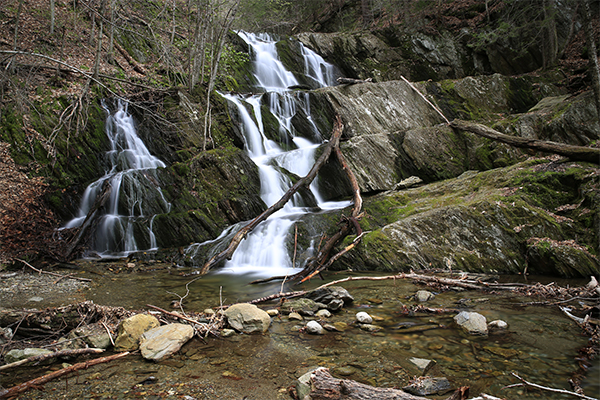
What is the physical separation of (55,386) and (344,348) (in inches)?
106

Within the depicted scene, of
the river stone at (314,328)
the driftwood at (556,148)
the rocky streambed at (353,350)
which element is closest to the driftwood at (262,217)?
the rocky streambed at (353,350)

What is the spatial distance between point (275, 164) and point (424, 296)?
300 inches

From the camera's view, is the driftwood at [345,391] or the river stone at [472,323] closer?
the driftwood at [345,391]

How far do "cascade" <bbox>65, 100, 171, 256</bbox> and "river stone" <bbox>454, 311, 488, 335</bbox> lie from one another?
25.7 ft

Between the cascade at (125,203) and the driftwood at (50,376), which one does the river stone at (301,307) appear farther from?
the cascade at (125,203)

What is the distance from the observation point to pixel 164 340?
3455 mm

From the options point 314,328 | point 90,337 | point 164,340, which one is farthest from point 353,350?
point 90,337

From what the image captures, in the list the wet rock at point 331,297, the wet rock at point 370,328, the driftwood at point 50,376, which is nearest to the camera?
the driftwood at point 50,376

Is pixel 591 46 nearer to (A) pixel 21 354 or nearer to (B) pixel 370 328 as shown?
(B) pixel 370 328

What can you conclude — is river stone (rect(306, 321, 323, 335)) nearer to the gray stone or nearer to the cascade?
the gray stone

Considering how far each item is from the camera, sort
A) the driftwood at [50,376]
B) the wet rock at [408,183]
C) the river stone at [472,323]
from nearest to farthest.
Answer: the driftwood at [50,376] < the river stone at [472,323] < the wet rock at [408,183]

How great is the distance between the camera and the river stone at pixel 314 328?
395 centimetres

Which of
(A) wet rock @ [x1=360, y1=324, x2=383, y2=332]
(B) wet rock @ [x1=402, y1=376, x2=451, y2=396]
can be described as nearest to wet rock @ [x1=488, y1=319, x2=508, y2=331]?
(A) wet rock @ [x1=360, y1=324, x2=383, y2=332]

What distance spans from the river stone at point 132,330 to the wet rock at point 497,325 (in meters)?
4.05
